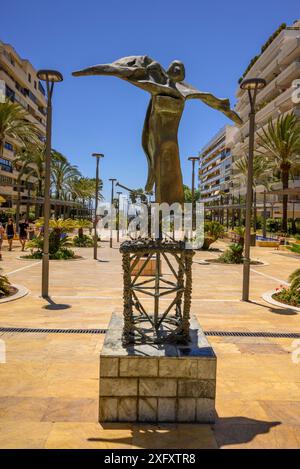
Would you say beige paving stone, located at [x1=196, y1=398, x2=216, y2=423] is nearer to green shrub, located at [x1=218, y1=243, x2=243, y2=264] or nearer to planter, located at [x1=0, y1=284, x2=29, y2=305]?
planter, located at [x1=0, y1=284, x2=29, y2=305]

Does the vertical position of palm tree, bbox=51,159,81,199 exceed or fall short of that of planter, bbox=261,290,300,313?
it exceeds it

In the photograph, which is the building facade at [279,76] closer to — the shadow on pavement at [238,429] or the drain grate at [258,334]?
the drain grate at [258,334]

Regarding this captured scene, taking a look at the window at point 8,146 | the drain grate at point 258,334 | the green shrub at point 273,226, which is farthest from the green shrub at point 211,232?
the window at point 8,146

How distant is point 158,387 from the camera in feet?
12.3

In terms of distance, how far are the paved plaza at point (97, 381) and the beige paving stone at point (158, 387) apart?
0.91 feet

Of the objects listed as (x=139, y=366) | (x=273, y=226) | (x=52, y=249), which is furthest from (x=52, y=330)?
(x=273, y=226)

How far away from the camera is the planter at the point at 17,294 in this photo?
885 cm

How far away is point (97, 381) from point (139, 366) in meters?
1.08

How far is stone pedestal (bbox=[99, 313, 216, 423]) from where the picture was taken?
3.71 meters

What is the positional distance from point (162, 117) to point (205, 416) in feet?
10.3

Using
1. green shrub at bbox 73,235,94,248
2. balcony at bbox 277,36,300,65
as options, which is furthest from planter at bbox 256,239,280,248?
balcony at bbox 277,36,300,65

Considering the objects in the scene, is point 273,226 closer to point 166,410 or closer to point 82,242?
point 82,242

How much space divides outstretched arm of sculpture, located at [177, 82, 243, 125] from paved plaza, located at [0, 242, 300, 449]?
3278 mm

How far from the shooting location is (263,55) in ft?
182
